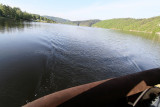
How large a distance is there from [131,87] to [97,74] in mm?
4335

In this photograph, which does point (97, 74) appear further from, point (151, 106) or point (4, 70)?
point (4, 70)

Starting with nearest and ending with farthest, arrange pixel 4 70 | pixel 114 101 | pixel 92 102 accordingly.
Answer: pixel 92 102 < pixel 114 101 < pixel 4 70

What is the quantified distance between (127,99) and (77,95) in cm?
183

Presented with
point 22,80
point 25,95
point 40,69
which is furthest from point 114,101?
point 40,69

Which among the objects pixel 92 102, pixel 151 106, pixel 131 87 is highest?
pixel 131 87

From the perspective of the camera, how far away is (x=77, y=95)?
2.12 meters

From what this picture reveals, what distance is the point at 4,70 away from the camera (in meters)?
5.67

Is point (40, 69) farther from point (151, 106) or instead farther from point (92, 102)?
point (151, 106)

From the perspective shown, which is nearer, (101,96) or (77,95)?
(77,95)

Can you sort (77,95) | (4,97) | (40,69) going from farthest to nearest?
(40,69), (4,97), (77,95)

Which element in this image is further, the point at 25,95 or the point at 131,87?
the point at 25,95

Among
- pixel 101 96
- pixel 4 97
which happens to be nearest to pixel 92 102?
pixel 101 96

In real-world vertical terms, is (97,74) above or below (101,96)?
below

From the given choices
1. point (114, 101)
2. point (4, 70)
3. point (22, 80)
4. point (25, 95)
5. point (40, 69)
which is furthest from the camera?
point (40, 69)
